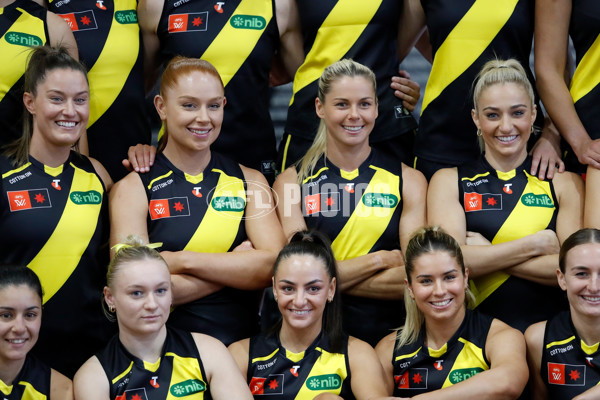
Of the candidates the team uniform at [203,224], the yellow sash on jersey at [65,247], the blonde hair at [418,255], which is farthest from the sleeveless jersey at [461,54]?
the yellow sash on jersey at [65,247]

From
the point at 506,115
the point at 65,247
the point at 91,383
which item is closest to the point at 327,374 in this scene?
the point at 91,383

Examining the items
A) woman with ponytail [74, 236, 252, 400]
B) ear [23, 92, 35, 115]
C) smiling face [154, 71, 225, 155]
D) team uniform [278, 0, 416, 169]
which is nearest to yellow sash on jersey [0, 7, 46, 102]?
ear [23, 92, 35, 115]

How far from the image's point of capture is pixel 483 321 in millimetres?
3920

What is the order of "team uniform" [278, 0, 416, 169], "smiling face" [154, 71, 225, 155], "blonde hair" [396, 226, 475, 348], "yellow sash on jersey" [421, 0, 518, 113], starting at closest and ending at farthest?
"blonde hair" [396, 226, 475, 348] → "smiling face" [154, 71, 225, 155] → "yellow sash on jersey" [421, 0, 518, 113] → "team uniform" [278, 0, 416, 169]

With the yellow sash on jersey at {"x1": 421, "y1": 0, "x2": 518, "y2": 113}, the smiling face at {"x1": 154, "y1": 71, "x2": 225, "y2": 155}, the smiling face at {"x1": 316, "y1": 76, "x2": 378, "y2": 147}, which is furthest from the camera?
the yellow sash on jersey at {"x1": 421, "y1": 0, "x2": 518, "y2": 113}

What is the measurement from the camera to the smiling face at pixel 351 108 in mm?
4199

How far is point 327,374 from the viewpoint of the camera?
12.7ft

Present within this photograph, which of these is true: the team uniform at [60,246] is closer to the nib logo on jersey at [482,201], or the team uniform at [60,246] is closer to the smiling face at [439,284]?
the smiling face at [439,284]

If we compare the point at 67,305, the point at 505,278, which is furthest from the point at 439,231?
the point at 67,305

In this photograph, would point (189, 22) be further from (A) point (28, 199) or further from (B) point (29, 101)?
(A) point (28, 199)

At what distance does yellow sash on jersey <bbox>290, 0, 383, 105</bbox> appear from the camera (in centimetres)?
443

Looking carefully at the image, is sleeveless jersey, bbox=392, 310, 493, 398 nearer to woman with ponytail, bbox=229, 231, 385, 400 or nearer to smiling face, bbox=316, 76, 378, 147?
woman with ponytail, bbox=229, 231, 385, 400

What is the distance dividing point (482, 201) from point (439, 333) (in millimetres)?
584

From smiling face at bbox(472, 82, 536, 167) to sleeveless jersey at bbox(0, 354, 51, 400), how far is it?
1973 millimetres
